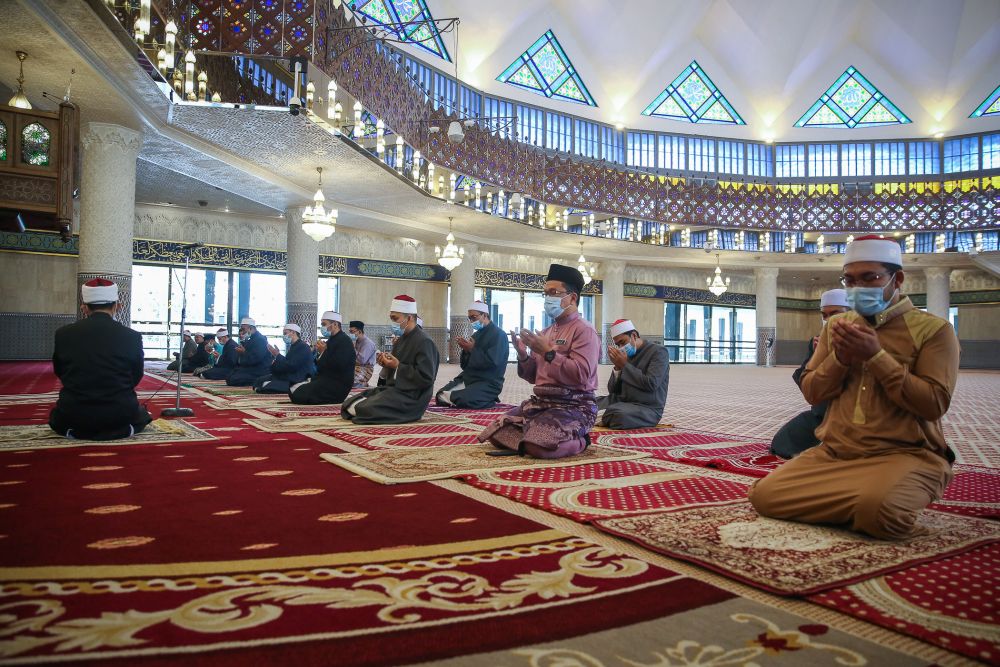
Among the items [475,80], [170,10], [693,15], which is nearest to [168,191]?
[170,10]

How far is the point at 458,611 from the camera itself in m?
1.33

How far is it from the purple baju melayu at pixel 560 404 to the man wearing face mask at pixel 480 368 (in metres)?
2.44

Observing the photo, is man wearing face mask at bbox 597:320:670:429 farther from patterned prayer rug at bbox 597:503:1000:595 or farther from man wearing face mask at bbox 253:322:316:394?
man wearing face mask at bbox 253:322:316:394

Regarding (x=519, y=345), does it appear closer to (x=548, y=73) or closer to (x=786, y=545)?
(x=786, y=545)

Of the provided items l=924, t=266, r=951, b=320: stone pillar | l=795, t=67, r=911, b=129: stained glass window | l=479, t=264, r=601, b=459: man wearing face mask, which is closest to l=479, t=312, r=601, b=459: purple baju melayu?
l=479, t=264, r=601, b=459: man wearing face mask

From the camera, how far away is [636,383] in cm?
473

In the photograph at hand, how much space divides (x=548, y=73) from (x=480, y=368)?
12540 mm

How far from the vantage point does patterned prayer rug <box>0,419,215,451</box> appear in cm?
330

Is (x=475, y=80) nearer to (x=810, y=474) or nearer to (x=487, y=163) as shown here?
(x=487, y=163)

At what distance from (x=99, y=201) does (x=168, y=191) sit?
169 inches

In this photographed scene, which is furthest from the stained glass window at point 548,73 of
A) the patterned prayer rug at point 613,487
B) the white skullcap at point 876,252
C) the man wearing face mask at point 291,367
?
the white skullcap at point 876,252

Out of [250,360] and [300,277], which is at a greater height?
[300,277]

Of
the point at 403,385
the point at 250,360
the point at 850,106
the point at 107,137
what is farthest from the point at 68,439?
the point at 850,106

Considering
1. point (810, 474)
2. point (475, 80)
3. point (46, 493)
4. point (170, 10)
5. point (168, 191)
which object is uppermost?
point (475, 80)
